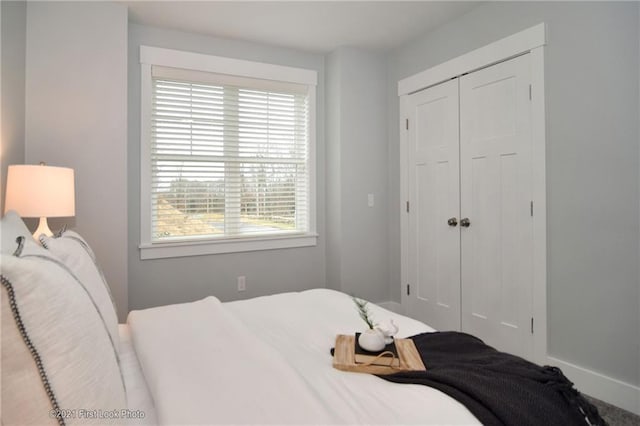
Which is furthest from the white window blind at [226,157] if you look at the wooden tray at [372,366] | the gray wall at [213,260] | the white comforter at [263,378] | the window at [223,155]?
the wooden tray at [372,366]

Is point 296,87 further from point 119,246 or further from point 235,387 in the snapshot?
point 235,387

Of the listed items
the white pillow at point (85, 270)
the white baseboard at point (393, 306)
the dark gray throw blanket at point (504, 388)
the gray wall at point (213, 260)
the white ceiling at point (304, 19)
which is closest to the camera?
the dark gray throw blanket at point (504, 388)

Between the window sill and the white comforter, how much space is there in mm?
1449

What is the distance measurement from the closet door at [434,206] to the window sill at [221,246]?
1027 mm

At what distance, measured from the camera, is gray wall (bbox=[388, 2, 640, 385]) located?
2041mm

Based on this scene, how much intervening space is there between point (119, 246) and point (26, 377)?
2265mm

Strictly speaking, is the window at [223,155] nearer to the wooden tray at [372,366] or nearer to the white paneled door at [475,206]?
the white paneled door at [475,206]

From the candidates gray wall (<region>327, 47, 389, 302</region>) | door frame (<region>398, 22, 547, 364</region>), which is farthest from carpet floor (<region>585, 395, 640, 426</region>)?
gray wall (<region>327, 47, 389, 302</region>)

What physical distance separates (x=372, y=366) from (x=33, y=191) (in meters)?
2.01

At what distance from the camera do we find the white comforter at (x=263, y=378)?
3.17 ft

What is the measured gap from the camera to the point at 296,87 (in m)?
3.62

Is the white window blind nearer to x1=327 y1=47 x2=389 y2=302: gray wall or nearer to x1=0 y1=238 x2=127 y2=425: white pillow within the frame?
x1=327 y1=47 x2=389 y2=302: gray wall

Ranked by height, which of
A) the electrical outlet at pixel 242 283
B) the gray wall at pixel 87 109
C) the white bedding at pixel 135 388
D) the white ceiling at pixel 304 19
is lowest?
the electrical outlet at pixel 242 283

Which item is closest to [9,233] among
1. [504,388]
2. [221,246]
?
[504,388]
